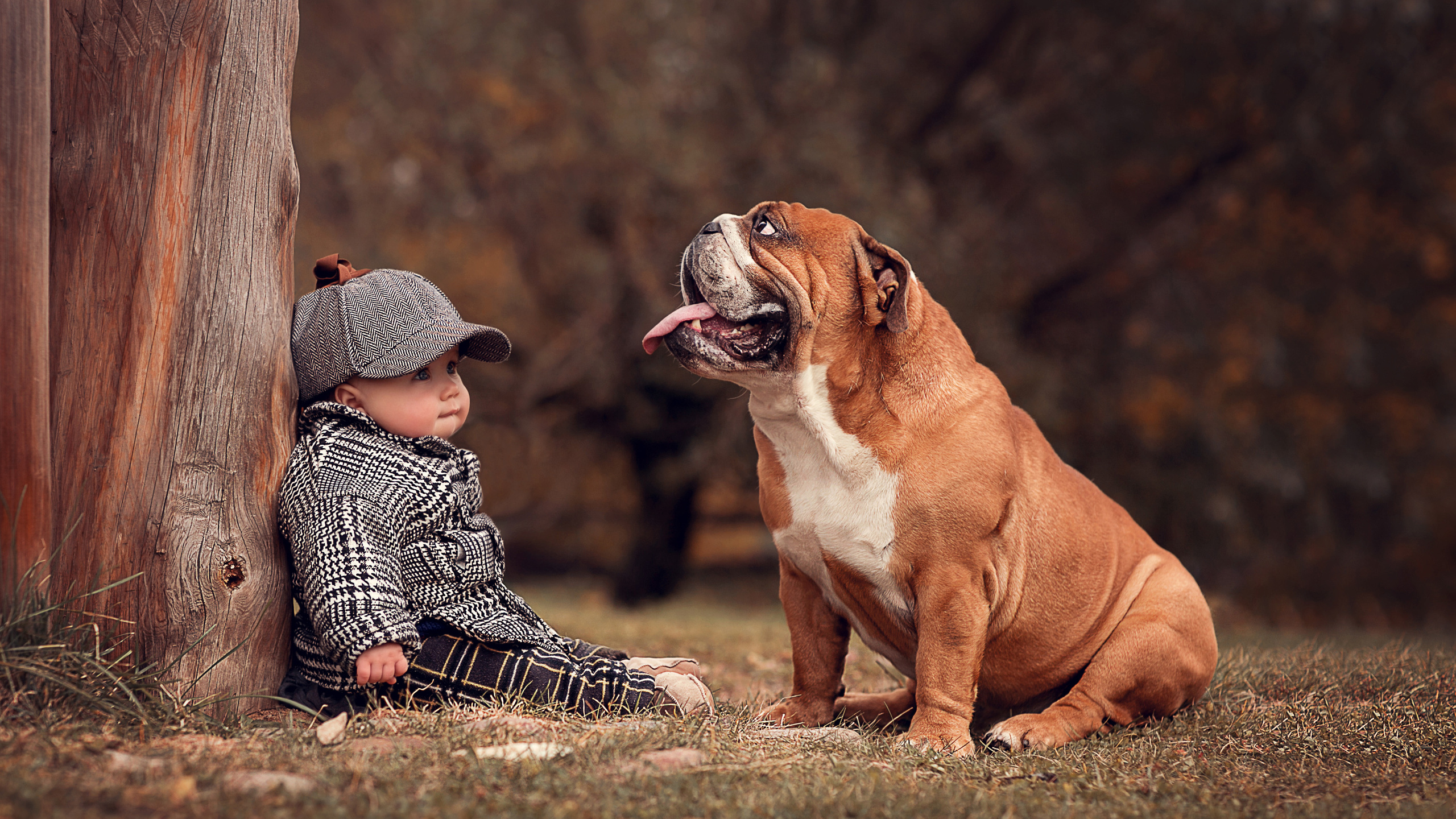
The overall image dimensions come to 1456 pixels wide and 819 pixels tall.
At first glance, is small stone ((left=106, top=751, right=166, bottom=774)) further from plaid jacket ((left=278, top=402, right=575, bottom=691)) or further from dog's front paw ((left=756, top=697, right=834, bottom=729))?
dog's front paw ((left=756, top=697, right=834, bottom=729))

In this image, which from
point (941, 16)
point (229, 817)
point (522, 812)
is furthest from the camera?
point (941, 16)

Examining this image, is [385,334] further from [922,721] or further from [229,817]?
[922,721]

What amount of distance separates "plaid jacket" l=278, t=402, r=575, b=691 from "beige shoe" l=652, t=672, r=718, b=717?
1.31 ft

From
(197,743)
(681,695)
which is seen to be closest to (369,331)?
(197,743)

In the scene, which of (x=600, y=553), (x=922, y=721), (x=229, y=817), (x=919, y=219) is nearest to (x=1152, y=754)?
(x=922, y=721)

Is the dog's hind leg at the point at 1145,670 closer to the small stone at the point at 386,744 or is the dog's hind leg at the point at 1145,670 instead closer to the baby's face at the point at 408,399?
the small stone at the point at 386,744

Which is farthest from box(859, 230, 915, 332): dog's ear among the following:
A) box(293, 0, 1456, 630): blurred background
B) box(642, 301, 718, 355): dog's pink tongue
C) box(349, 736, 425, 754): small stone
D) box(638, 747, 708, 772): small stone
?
box(293, 0, 1456, 630): blurred background

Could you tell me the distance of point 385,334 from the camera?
354cm

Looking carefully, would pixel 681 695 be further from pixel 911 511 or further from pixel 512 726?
pixel 911 511

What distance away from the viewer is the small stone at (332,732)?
287 centimetres

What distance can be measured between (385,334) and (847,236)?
164 cm

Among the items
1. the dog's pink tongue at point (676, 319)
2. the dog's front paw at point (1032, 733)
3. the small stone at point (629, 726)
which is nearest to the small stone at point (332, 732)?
the small stone at point (629, 726)

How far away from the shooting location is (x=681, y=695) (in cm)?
371

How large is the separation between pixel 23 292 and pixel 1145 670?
3.81m
